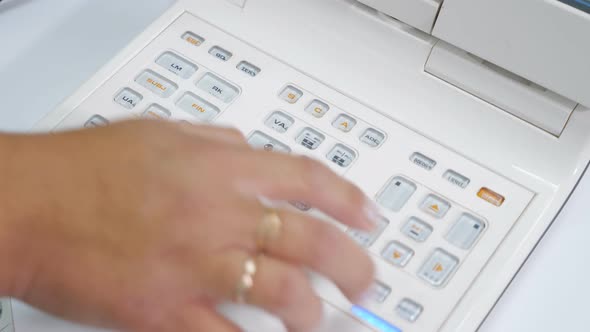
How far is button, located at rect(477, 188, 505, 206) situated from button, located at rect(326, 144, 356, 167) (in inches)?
3.2

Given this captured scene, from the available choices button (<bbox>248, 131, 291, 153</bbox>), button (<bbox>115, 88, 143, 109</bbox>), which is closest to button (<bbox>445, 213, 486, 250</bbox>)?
button (<bbox>248, 131, 291, 153</bbox>)

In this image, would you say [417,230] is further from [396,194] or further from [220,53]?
[220,53]

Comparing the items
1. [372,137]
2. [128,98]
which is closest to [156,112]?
[128,98]

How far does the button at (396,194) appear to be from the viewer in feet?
1.56

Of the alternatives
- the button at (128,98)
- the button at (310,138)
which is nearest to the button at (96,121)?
the button at (128,98)

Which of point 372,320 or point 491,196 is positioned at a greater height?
point 491,196

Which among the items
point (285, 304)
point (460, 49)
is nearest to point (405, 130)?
point (460, 49)

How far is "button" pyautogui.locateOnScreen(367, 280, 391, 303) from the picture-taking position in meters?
0.44

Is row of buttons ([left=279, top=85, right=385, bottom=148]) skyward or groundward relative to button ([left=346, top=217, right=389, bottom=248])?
skyward

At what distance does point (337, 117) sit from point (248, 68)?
0.07 metres

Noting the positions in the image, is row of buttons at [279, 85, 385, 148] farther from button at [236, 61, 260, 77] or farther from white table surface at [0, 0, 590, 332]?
white table surface at [0, 0, 590, 332]

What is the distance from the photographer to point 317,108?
1.70ft

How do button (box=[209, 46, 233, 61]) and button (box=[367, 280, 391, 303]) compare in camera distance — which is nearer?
button (box=[367, 280, 391, 303])

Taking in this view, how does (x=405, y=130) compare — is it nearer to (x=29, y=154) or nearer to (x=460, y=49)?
(x=460, y=49)
